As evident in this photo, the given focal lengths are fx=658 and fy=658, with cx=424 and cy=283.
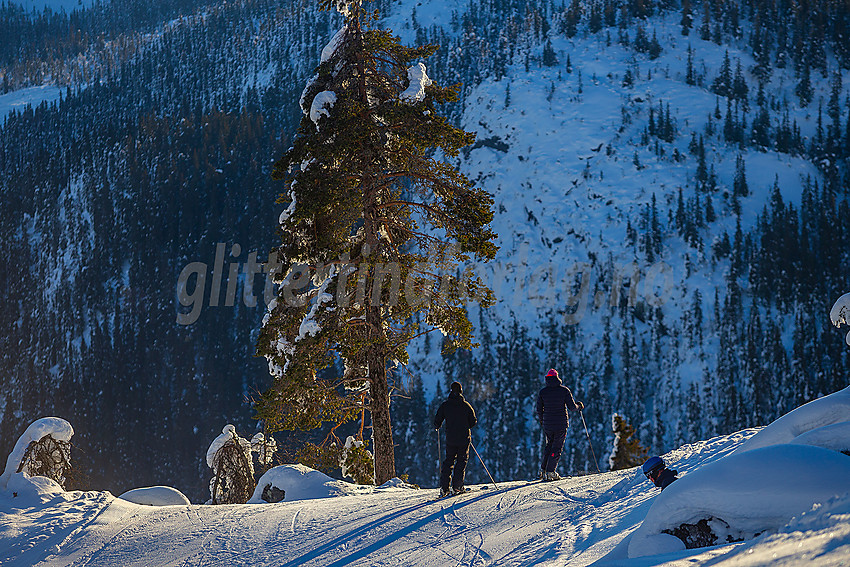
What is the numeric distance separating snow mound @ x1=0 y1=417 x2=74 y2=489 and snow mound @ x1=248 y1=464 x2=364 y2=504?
3.57 m

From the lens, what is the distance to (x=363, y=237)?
13812mm

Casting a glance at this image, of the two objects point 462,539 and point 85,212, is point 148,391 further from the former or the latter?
point 462,539

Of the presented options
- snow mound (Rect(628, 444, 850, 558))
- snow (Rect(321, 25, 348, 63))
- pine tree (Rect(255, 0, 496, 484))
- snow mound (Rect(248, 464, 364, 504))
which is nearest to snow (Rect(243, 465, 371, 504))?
snow mound (Rect(248, 464, 364, 504))

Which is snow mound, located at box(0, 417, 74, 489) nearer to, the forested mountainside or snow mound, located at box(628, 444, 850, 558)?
snow mound, located at box(628, 444, 850, 558)

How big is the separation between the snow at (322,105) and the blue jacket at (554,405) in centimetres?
660

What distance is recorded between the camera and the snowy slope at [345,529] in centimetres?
720

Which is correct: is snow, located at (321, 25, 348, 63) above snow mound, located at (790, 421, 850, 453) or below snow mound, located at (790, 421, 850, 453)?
above

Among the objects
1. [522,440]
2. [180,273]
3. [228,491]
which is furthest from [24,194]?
[228,491]

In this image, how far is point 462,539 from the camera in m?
7.61

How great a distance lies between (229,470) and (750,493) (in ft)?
57.4

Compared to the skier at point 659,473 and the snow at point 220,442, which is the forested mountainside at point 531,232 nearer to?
the snow at point 220,442

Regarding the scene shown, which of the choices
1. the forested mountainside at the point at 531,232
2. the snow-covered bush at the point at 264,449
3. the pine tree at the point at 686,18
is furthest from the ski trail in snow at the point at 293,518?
the pine tree at the point at 686,18

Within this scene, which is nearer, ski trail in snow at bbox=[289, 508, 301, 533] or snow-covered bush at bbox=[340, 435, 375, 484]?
ski trail in snow at bbox=[289, 508, 301, 533]

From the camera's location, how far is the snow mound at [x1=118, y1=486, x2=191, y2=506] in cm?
1310
